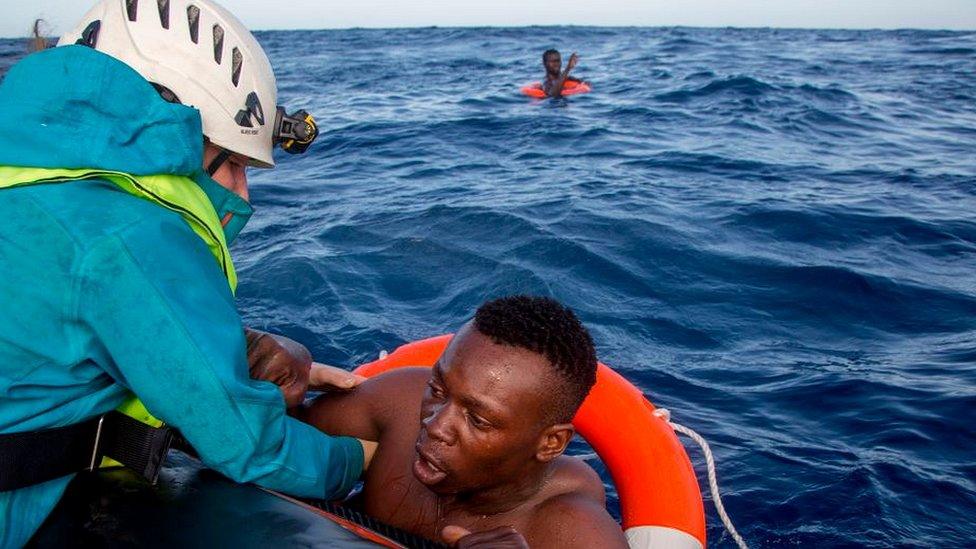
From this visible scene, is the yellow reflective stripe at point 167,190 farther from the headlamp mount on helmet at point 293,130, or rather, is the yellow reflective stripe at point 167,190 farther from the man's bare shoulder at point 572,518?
the man's bare shoulder at point 572,518

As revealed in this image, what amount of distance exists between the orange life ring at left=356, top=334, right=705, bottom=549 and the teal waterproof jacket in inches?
55.1

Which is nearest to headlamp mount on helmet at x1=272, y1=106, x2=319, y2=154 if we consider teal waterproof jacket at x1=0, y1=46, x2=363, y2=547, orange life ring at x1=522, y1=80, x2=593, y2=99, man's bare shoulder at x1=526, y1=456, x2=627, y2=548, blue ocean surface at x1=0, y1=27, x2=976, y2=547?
teal waterproof jacket at x1=0, y1=46, x2=363, y2=547

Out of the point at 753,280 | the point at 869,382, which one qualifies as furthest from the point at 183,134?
the point at 753,280

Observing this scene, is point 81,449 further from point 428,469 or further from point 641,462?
point 641,462

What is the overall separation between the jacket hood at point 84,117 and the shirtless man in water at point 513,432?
0.86m

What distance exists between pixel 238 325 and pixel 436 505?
95 cm

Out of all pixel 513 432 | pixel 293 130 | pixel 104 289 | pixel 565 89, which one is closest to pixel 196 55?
pixel 293 130

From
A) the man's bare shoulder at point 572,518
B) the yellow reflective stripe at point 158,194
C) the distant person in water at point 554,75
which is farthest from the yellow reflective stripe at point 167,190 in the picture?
the distant person in water at point 554,75

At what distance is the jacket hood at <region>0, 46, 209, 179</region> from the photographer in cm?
185

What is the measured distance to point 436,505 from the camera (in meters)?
2.61

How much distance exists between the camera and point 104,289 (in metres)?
1.75

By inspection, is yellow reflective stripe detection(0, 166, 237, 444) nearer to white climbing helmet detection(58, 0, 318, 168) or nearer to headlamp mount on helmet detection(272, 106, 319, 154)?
white climbing helmet detection(58, 0, 318, 168)

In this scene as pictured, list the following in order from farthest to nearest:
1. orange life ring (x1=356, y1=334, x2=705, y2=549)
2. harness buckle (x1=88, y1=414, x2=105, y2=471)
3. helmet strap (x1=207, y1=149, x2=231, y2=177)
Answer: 1. orange life ring (x1=356, y1=334, x2=705, y2=549)
2. helmet strap (x1=207, y1=149, x2=231, y2=177)
3. harness buckle (x1=88, y1=414, x2=105, y2=471)

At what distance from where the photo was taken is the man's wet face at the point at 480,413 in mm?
2182
